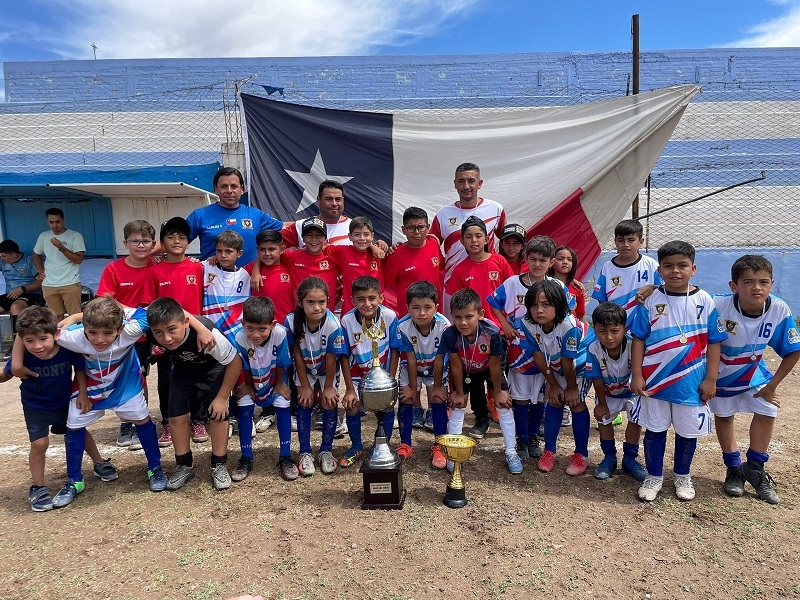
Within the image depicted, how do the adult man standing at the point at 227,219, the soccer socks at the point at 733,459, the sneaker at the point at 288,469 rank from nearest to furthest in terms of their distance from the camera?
the soccer socks at the point at 733,459 → the sneaker at the point at 288,469 → the adult man standing at the point at 227,219

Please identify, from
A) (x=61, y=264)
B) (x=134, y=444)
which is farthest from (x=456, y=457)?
(x=61, y=264)

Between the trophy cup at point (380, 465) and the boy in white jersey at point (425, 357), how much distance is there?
47cm

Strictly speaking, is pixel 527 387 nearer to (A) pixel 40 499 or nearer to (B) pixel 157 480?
(B) pixel 157 480

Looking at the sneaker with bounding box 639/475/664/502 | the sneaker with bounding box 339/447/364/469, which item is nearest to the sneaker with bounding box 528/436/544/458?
the sneaker with bounding box 639/475/664/502

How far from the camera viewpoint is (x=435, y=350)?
375 centimetres

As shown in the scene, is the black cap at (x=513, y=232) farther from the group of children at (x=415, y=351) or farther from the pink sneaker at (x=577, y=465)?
the pink sneaker at (x=577, y=465)

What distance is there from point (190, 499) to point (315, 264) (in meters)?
1.84

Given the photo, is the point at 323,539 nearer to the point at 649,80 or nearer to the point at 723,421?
the point at 723,421

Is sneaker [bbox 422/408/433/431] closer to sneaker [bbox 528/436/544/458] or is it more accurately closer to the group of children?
the group of children

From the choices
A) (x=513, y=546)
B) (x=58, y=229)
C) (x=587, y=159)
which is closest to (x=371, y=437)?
(x=513, y=546)

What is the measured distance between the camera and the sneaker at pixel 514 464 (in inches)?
137

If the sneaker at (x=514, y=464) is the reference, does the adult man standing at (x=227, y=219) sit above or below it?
above

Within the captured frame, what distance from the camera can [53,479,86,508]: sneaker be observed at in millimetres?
3180

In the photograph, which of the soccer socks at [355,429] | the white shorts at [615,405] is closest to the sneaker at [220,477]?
the soccer socks at [355,429]
